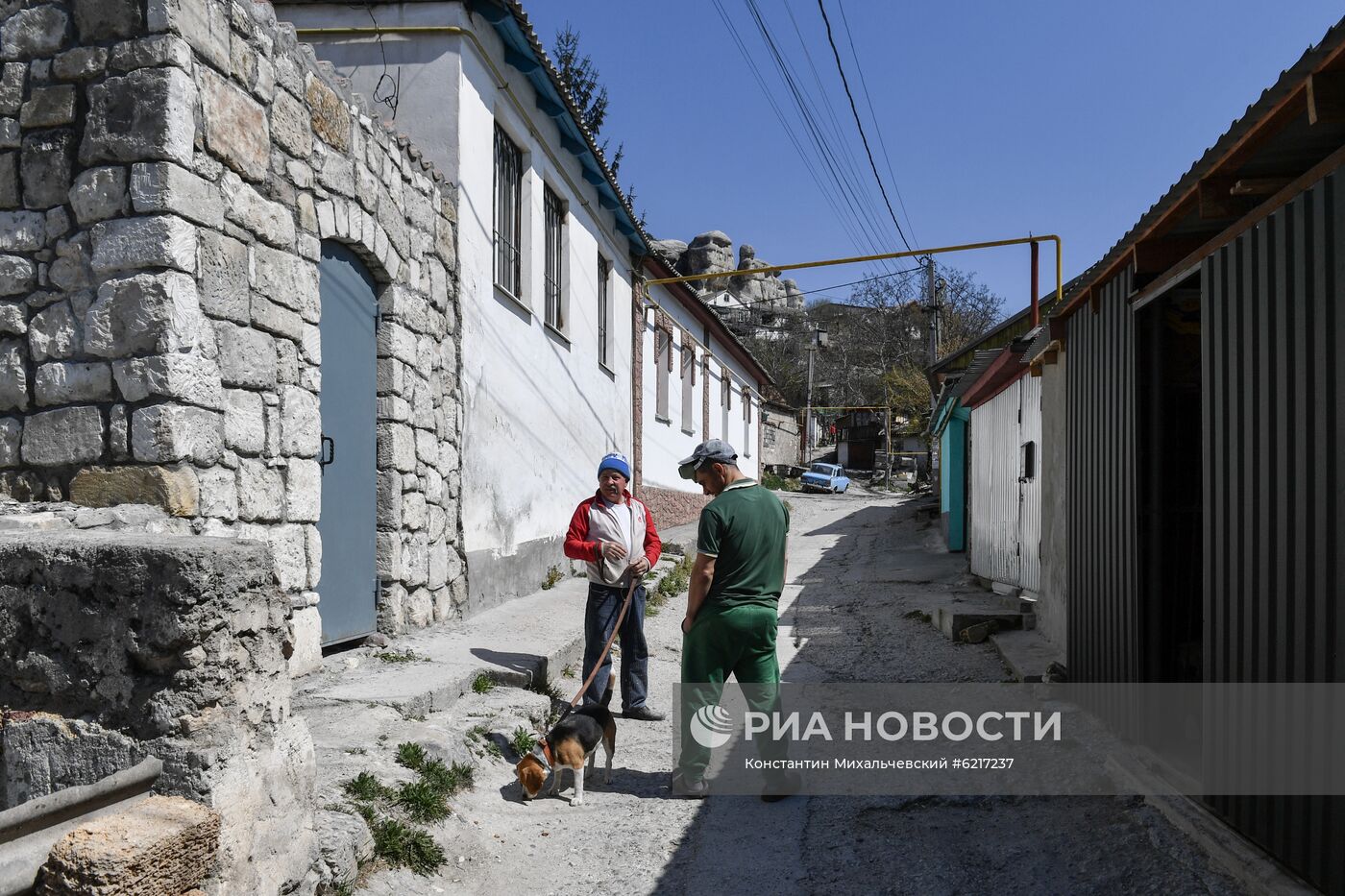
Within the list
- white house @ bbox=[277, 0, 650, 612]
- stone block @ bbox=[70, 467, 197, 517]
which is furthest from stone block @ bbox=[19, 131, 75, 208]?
white house @ bbox=[277, 0, 650, 612]

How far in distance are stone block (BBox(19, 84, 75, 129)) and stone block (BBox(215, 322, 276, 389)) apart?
3.76 feet

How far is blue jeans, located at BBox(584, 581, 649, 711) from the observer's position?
5617 mm

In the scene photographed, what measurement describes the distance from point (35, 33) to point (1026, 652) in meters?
6.99

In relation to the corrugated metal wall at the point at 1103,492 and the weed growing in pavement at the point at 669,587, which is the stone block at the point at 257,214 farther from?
the weed growing in pavement at the point at 669,587

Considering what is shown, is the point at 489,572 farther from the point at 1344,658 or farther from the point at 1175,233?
the point at 1344,658

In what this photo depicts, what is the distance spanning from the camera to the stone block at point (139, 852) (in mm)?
2092

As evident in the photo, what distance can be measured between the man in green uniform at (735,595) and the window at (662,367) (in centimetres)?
1141

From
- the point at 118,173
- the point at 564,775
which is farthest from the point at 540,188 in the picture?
the point at 564,775

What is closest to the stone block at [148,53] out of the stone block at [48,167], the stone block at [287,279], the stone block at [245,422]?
the stone block at [48,167]

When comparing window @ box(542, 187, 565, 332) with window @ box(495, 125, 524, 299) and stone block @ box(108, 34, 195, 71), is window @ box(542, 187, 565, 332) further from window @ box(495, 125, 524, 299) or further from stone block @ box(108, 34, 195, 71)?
stone block @ box(108, 34, 195, 71)

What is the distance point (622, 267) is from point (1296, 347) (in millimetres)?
11209

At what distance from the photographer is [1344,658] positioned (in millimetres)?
2768

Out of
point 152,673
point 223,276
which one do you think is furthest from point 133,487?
point 152,673

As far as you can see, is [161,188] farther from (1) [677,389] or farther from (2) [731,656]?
(1) [677,389]
